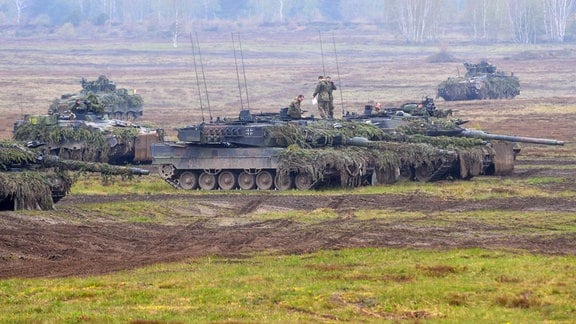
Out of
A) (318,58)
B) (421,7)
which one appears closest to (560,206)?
(318,58)

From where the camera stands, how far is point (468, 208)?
1107 inches

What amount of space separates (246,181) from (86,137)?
7468 millimetres

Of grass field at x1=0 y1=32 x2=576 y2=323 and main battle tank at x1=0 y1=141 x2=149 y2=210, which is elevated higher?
main battle tank at x1=0 y1=141 x2=149 y2=210

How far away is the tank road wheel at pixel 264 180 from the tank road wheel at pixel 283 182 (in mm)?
158

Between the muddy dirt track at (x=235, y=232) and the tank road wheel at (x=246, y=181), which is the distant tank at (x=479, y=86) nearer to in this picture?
Answer: the muddy dirt track at (x=235, y=232)

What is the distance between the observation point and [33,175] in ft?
89.6

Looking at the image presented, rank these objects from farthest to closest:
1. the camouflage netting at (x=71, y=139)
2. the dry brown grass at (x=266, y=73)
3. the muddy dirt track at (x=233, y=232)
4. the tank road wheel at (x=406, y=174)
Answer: the dry brown grass at (x=266, y=73), the camouflage netting at (x=71, y=139), the tank road wheel at (x=406, y=174), the muddy dirt track at (x=233, y=232)

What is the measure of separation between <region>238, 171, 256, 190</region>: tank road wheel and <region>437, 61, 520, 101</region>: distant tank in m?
41.7

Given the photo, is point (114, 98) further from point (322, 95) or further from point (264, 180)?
point (264, 180)

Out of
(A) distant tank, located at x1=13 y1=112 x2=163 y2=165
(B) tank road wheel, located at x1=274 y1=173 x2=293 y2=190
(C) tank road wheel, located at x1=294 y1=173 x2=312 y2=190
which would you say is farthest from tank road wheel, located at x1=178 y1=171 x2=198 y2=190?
(A) distant tank, located at x1=13 y1=112 x2=163 y2=165

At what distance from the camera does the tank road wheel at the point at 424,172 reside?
3588cm

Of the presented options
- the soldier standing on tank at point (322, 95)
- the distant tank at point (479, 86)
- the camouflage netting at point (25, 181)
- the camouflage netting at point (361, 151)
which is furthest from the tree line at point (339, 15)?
the camouflage netting at point (25, 181)

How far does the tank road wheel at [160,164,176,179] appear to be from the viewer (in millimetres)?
34812

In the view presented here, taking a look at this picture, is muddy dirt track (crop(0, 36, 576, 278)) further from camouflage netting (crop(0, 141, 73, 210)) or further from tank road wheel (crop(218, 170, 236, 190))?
tank road wheel (crop(218, 170, 236, 190))
